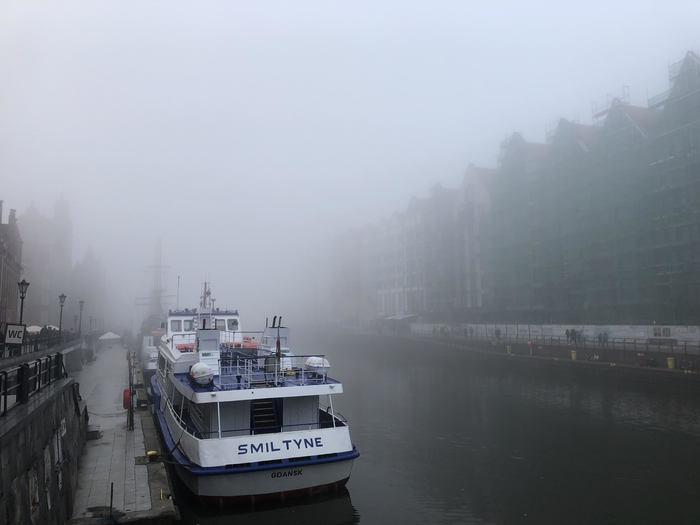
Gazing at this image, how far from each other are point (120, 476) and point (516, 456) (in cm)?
1550

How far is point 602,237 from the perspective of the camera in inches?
2415

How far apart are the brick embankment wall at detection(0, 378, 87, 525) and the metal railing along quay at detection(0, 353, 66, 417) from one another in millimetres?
236

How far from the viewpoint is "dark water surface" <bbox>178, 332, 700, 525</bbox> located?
17500 millimetres

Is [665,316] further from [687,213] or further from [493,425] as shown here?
[493,425]

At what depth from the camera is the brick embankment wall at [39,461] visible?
957 centimetres

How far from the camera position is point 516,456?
23.8m

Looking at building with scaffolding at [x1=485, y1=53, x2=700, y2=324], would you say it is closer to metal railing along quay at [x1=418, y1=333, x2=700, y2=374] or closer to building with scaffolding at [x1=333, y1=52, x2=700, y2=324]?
building with scaffolding at [x1=333, y1=52, x2=700, y2=324]

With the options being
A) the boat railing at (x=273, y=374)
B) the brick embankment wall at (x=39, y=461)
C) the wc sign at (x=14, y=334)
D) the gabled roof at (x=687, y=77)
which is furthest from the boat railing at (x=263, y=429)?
the gabled roof at (x=687, y=77)

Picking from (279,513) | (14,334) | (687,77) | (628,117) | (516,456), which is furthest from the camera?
(628,117)

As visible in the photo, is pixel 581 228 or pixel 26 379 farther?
pixel 581 228

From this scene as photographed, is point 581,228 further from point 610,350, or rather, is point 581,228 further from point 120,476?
point 120,476

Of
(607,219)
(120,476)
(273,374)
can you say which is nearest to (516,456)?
(273,374)

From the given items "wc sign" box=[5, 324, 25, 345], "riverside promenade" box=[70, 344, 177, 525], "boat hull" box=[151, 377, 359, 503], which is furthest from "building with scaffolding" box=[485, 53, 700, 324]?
"wc sign" box=[5, 324, 25, 345]

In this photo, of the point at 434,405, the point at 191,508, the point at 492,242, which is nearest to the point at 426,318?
the point at 492,242
